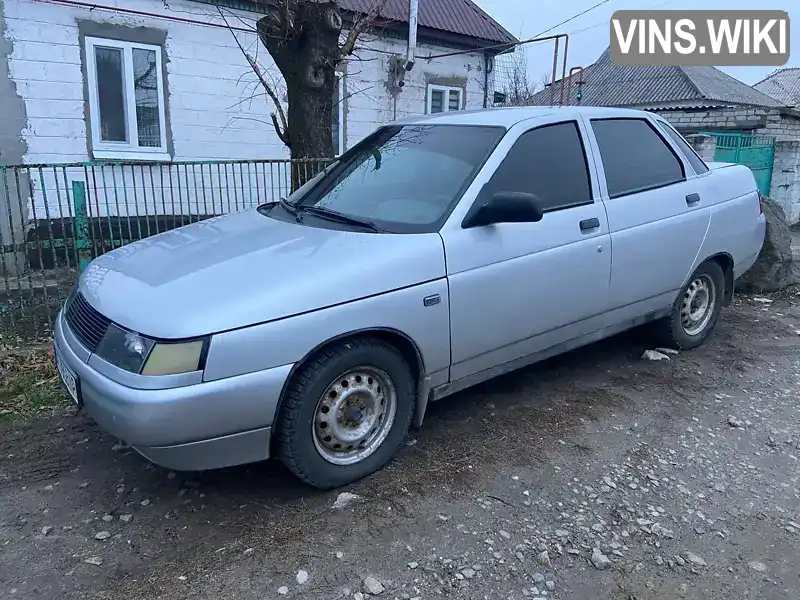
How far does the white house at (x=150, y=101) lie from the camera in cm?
766

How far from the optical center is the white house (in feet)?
25.1

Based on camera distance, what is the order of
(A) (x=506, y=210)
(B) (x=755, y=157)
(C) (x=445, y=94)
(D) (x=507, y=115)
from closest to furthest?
(A) (x=506, y=210), (D) (x=507, y=115), (B) (x=755, y=157), (C) (x=445, y=94)

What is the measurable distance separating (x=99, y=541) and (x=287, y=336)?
1237 millimetres

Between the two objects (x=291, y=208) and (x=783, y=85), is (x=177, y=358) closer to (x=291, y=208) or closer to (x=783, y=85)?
(x=291, y=208)

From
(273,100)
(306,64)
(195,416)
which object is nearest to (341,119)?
(273,100)

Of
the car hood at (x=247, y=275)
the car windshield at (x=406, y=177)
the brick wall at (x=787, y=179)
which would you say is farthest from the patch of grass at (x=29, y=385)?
the brick wall at (x=787, y=179)

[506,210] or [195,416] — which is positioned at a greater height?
[506,210]

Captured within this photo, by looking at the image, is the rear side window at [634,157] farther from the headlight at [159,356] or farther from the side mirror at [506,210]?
the headlight at [159,356]

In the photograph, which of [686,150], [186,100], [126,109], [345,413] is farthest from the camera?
[186,100]

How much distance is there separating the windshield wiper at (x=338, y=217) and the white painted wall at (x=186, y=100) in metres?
3.15

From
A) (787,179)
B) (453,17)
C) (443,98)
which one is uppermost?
(453,17)

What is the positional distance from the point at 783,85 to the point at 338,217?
51.7 metres

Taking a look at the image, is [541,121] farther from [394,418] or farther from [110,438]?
[110,438]

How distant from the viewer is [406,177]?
3779 millimetres
